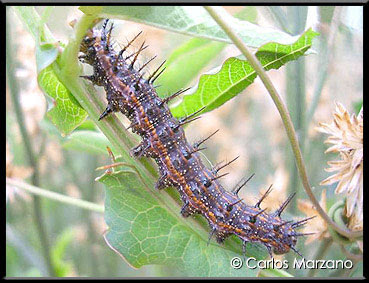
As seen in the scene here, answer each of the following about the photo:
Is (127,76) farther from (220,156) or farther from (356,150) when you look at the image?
(220,156)

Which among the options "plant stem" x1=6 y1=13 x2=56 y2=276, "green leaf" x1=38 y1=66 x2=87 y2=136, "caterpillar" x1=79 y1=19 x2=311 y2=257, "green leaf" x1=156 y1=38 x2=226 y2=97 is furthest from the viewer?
"plant stem" x1=6 y1=13 x2=56 y2=276

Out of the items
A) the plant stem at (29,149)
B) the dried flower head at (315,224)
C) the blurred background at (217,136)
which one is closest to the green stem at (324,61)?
the blurred background at (217,136)

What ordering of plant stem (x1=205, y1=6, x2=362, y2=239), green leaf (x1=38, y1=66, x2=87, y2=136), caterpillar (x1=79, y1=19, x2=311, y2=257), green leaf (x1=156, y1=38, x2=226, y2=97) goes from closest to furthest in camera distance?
1. plant stem (x1=205, y1=6, x2=362, y2=239)
2. green leaf (x1=38, y1=66, x2=87, y2=136)
3. caterpillar (x1=79, y1=19, x2=311, y2=257)
4. green leaf (x1=156, y1=38, x2=226, y2=97)

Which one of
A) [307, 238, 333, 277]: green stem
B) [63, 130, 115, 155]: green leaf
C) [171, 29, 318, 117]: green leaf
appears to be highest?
[63, 130, 115, 155]: green leaf

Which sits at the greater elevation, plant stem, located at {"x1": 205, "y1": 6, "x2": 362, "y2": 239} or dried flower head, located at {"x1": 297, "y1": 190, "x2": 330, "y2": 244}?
plant stem, located at {"x1": 205, "y1": 6, "x2": 362, "y2": 239}

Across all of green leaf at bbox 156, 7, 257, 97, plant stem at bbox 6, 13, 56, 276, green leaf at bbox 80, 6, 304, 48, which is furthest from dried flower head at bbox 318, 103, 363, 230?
plant stem at bbox 6, 13, 56, 276

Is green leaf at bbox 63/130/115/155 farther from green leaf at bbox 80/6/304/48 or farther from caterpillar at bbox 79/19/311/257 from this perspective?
green leaf at bbox 80/6/304/48
